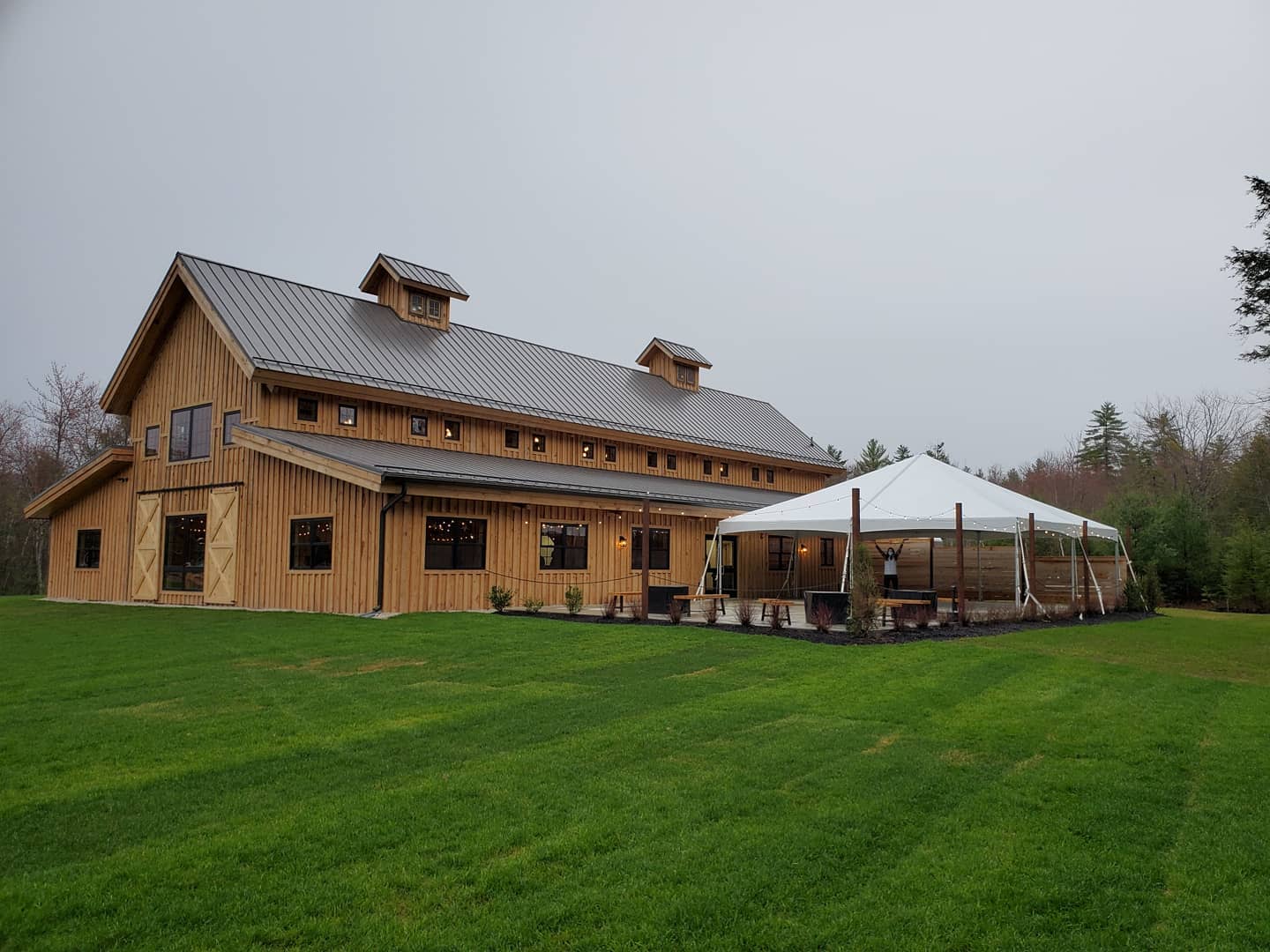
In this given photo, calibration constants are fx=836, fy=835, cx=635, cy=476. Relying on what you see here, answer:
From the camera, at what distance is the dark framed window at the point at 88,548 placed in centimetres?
2095

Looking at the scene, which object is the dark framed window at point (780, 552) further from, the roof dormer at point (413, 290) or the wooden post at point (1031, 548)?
the roof dormer at point (413, 290)

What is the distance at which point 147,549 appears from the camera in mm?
19188

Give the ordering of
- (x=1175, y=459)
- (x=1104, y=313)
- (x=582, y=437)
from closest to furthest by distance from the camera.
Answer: (x=582, y=437), (x=1175, y=459), (x=1104, y=313)

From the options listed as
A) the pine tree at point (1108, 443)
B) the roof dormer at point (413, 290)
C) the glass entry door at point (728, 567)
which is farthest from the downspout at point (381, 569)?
the pine tree at point (1108, 443)

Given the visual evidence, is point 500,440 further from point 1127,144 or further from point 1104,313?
point 1104,313

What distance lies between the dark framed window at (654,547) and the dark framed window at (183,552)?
30.9ft

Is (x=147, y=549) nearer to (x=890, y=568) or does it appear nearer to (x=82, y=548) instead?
(x=82, y=548)

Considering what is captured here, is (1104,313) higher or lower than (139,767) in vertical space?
higher

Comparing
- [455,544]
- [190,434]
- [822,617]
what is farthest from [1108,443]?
[190,434]

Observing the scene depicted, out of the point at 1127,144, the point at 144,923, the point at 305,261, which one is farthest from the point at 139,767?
the point at 305,261

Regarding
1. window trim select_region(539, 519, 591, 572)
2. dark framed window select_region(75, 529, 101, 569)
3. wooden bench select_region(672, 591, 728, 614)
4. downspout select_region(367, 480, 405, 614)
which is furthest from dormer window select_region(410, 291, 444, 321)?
wooden bench select_region(672, 591, 728, 614)

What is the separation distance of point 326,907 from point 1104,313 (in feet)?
233

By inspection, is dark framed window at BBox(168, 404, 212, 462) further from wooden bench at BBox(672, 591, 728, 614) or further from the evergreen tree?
the evergreen tree

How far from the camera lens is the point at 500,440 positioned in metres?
20.5
